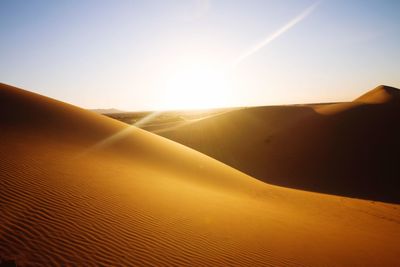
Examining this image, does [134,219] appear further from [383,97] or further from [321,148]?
[383,97]

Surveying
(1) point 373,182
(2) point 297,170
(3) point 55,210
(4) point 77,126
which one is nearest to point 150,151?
(4) point 77,126

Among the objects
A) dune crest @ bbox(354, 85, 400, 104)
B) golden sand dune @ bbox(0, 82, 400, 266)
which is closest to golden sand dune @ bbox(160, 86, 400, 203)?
golden sand dune @ bbox(0, 82, 400, 266)

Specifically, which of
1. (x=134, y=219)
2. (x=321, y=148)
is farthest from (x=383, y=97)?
(x=134, y=219)

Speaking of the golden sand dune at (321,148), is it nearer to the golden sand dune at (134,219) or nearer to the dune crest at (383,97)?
the golden sand dune at (134,219)

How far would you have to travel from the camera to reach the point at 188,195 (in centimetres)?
900

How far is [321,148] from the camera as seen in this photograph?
25.5 m

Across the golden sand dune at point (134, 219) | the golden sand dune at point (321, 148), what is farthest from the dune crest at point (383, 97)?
the golden sand dune at point (134, 219)

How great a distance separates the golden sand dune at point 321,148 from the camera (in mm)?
20969

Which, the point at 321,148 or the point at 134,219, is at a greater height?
the point at 321,148

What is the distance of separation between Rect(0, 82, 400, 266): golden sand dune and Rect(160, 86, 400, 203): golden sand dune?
8554mm

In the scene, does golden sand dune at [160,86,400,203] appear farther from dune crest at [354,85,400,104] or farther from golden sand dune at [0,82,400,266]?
dune crest at [354,85,400,104]

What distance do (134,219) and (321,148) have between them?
22.8 meters

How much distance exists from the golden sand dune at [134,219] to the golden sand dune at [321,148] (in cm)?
855

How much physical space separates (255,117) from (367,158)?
56.6ft
